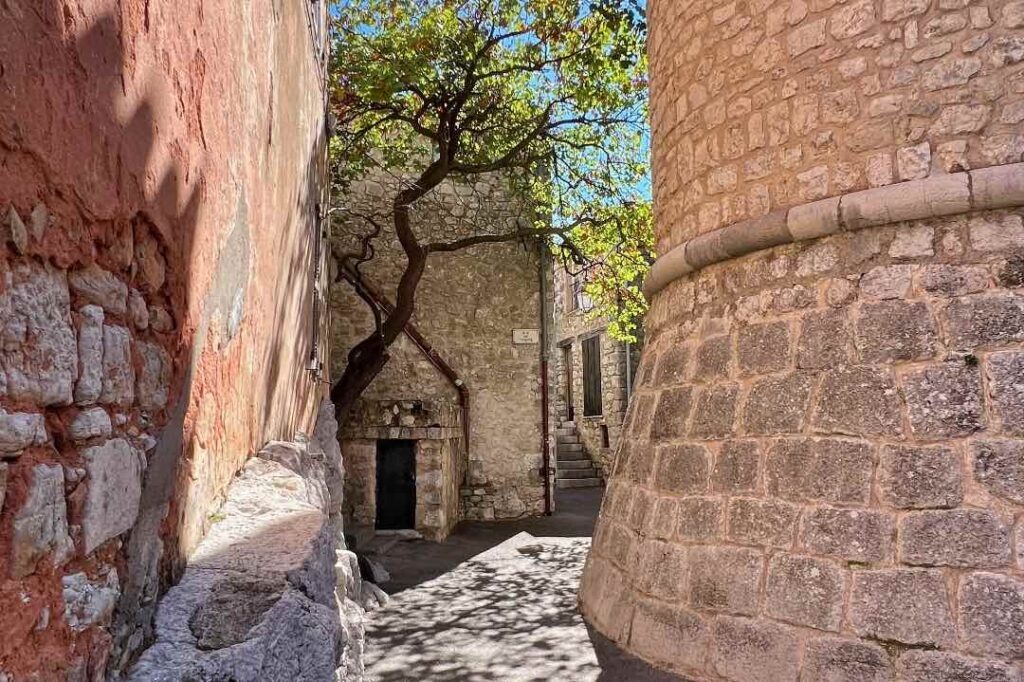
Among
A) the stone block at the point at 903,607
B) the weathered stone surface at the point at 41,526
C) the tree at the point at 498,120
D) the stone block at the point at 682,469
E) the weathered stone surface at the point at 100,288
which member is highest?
the tree at the point at 498,120

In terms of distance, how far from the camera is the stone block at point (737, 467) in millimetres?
3275

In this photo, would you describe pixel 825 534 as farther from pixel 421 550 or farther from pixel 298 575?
pixel 421 550

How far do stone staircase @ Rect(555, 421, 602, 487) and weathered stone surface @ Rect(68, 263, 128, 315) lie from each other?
12.0 m

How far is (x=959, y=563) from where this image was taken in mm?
2648

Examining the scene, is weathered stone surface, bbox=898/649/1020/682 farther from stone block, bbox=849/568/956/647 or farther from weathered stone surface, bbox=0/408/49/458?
weathered stone surface, bbox=0/408/49/458

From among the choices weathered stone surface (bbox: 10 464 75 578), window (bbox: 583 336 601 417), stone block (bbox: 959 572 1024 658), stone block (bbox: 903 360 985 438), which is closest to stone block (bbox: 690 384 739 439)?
stone block (bbox: 903 360 985 438)

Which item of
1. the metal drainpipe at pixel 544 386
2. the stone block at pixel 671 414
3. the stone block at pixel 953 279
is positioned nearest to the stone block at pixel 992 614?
the stone block at pixel 953 279

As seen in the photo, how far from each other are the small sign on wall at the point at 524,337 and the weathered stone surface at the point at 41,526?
9.43 metres

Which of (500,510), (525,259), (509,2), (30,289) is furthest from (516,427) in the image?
(30,289)

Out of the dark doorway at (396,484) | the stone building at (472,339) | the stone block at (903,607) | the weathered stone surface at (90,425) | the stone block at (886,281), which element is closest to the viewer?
the weathered stone surface at (90,425)

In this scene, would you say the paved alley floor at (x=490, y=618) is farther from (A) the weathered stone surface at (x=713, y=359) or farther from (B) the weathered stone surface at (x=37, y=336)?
(B) the weathered stone surface at (x=37, y=336)

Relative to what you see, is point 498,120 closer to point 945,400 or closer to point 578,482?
point 945,400

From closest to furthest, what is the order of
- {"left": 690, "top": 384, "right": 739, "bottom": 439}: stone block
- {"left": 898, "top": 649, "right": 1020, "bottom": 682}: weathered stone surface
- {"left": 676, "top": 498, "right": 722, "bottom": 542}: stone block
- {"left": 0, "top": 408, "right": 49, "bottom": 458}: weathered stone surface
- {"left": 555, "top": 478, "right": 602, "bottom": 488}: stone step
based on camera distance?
{"left": 0, "top": 408, "right": 49, "bottom": 458}: weathered stone surface, {"left": 898, "top": 649, "right": 1020, "bottom": 682}: weathered stone surface, {"left": 676, "top": 498, "right": 722, "bottom": 542}: stone block, {"left": 690, "top": 384, "right": 739, "bottom": 439}: stone block, {"left": 555, "top": 478, "right": 602, "bottom": 488}: stone step

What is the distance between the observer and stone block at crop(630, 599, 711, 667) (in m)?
3.18
